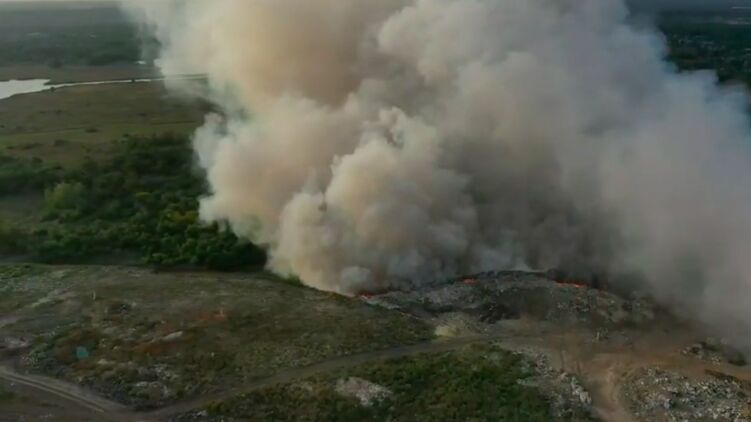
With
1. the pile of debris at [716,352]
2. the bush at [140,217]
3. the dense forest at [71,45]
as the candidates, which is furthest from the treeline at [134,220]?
the dense forest at [71,45]

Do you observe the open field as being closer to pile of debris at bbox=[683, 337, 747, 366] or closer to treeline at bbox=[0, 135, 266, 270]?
treeline at bbox=[0, 135, 266, 270]

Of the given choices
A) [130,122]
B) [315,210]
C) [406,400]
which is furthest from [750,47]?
[406,400]

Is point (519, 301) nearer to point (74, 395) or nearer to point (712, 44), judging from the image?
point (74, 395)

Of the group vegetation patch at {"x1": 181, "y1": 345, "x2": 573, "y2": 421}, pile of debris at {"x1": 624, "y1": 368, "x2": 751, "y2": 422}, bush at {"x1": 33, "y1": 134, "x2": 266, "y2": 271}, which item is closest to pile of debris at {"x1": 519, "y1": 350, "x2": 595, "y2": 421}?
vegetation patch at {"x1": 181, "y1": 345, "x2": 573, "y2": 421}

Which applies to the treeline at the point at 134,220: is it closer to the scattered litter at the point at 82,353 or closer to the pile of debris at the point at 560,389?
the scattered litter at the point at 82,353

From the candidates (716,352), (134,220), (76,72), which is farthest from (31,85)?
(716,352)
